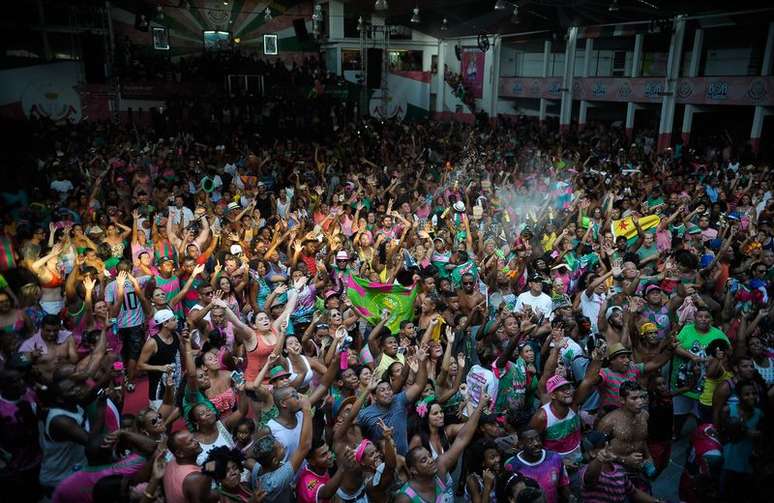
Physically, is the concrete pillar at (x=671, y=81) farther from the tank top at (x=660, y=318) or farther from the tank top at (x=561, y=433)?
the tank top at (x=561, y=433)

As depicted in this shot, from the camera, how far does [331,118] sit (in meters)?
21.3

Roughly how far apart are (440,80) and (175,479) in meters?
28.7

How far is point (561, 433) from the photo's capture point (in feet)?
12.8

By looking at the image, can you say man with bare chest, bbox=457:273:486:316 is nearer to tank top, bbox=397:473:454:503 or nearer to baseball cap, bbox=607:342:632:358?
baseball cap, bbox=607:342:632:358

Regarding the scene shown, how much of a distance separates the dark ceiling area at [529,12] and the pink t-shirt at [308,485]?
50.3 ft

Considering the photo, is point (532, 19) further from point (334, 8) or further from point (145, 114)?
point (145, 114)

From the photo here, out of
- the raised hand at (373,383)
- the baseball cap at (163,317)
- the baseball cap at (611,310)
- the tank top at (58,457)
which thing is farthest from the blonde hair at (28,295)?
the baseball cap at (611,310)

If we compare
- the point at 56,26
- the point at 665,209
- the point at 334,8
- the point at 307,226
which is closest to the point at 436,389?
the point at 307,226

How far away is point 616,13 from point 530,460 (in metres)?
18.6

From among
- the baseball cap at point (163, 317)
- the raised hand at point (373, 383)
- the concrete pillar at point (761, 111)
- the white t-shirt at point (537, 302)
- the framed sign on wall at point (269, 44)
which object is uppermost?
the framed sign on wall at point (269, 44)

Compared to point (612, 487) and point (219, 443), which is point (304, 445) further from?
point (612, 487)

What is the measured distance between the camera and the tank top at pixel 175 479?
3.14 meters

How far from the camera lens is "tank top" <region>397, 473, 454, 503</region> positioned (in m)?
3.22

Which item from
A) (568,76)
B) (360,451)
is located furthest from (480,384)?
(568,76)
